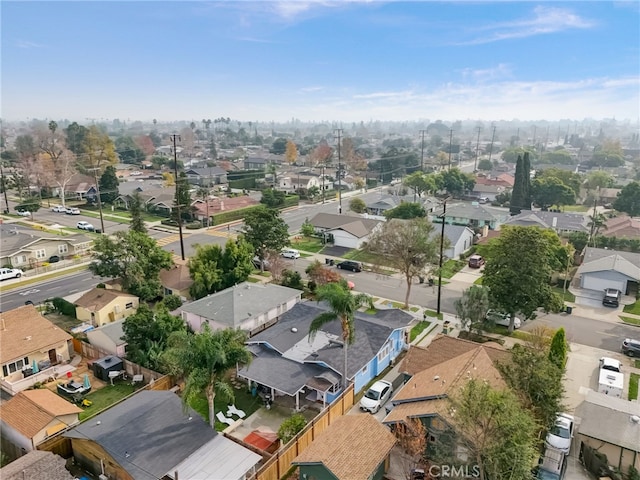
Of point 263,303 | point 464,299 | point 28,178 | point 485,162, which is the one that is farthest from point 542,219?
point 28,178

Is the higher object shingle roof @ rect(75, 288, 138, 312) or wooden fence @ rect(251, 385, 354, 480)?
shingle roof @ rect(75, 288, 138, 312)

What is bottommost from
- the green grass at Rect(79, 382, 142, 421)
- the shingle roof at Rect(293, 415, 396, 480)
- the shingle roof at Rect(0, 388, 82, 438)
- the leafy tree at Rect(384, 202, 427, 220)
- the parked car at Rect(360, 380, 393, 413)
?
→ the green grass at Rect(79, 382, 142, 421)

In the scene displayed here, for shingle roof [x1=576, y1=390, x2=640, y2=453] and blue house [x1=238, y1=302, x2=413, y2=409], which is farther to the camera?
blue house [x1=238, y1=302, x2=413, y2=409]

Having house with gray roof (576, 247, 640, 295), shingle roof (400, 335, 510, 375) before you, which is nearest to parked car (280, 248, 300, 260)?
shingle roof (400, 335, 510, 375)

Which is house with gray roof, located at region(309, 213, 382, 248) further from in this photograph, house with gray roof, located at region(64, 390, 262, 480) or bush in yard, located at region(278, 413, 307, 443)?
house with gray roof, located at region(64, 390, 262, 480)

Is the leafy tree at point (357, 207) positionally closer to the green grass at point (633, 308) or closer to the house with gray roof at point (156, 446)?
the green grass at point (633, 308)

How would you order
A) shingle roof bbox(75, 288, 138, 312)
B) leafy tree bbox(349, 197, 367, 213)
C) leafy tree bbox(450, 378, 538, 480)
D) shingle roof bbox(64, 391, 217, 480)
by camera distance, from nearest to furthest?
leafy tree bbox(450, 378, 538, 480)
shingle roof bbox(64, 391, 217, 480)
shingle roof bbox(75, 288, 138, 312)
leafy tree bbox(349, 197, 367, 213)
